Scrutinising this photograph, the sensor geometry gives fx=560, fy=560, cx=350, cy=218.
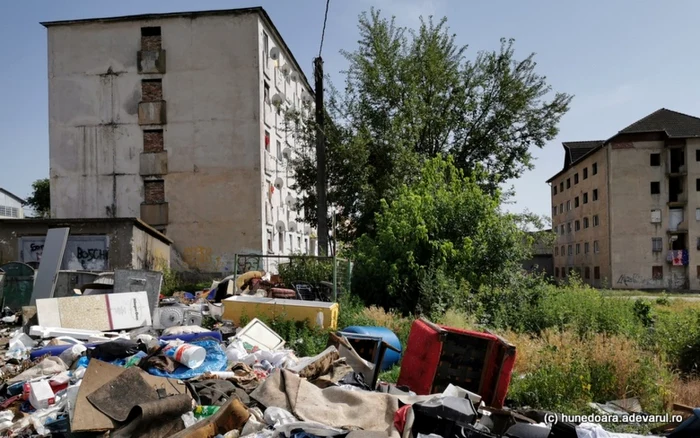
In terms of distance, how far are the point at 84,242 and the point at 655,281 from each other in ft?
134

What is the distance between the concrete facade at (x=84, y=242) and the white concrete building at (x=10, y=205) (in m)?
41.6

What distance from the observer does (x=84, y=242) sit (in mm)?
18469

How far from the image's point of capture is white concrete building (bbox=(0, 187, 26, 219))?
181ft

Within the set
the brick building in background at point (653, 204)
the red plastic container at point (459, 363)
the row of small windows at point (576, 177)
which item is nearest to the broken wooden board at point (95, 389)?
the red plastic container at point (459, 363)

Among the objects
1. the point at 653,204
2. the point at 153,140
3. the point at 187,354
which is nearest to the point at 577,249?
the point at 653,204

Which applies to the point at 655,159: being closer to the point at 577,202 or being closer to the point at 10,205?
the point at 577,202

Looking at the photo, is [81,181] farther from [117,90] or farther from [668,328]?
[668,328]

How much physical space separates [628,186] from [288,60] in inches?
1114

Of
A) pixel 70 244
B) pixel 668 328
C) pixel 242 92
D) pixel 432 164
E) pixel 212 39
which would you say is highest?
pixel 212 39

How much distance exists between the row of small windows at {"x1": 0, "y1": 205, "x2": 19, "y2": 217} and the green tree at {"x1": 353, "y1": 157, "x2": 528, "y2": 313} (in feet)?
170

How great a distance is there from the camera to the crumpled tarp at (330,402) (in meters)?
5.55

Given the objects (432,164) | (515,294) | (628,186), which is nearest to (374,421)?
(515,294)

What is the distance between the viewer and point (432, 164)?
1836 centimetres

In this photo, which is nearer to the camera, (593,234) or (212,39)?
(212,39)
